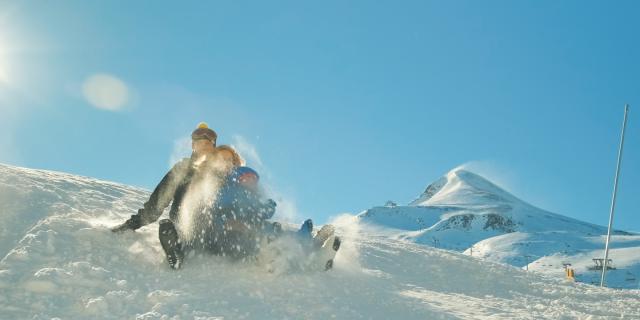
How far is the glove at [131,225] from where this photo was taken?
6.90m

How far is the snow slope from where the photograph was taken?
4996mm

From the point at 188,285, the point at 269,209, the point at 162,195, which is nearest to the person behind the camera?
the point at 188,285

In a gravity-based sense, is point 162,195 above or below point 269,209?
above

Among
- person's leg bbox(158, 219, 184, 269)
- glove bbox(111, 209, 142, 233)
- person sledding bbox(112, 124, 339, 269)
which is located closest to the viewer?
person's leg bbox(158, 219, 184, 269)

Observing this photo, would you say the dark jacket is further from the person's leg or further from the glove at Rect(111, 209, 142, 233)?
the person's leg

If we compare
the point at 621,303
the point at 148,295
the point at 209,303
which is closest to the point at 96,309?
the point at 148,295

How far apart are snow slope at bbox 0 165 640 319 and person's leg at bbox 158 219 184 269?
114 mm

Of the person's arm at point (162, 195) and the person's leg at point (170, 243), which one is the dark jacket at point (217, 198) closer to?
the person's arm at point (162, 195)

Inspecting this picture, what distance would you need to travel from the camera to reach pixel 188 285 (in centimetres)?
562

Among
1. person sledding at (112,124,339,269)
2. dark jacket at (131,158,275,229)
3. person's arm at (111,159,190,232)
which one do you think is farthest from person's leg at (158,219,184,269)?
person's arm at (111,159,190,232)

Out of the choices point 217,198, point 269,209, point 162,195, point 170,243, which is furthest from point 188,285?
point 162,195

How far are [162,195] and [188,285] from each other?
169 cm

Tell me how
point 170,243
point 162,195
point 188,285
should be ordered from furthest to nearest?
point 162,195, point 170,243, point 188,285

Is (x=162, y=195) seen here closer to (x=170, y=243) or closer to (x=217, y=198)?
(x=217, y=198)
